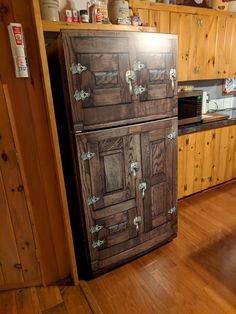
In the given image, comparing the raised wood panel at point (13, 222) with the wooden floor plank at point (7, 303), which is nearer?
the raised wood panel at point (13, 222)

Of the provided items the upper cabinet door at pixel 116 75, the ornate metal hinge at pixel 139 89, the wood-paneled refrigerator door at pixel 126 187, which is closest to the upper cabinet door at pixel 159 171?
the wood-paneled refrigerator door at pixel 126 187

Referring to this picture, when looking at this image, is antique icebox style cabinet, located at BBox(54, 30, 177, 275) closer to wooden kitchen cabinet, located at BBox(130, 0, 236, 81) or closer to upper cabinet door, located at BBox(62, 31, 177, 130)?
upper cabinet door, located at BBox(62, 31, 177, 130)

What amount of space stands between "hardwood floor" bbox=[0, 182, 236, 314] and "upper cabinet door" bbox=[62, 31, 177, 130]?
1.14 m

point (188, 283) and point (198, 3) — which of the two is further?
point (198, 3)

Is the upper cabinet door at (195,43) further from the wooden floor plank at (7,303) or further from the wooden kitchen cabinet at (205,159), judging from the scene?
the wooden floor plank at (7,303)

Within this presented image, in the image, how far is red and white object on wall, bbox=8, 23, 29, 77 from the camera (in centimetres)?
118

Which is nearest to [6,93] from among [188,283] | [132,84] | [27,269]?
[132,84]

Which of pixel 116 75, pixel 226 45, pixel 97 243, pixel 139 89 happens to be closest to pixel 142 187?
pixel 97 243

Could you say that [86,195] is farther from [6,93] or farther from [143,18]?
[143,18]

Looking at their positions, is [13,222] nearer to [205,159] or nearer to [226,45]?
[205,159]

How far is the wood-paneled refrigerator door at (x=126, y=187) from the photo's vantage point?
1.46m

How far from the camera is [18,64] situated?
4.04 ft

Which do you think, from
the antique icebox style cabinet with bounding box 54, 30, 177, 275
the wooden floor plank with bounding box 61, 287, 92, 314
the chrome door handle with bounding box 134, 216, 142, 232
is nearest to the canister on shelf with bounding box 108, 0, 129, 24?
the antique icebox style cabinet with bounding box 54, 30, 177, 275

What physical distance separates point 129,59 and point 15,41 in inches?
25.5
